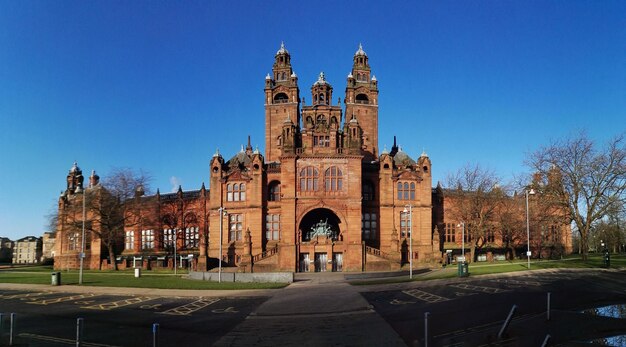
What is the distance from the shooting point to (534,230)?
6675 centimetres

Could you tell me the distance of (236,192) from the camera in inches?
2493

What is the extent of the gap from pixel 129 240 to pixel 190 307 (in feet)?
200

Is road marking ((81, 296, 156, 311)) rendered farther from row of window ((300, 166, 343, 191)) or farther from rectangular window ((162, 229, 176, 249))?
rectangular window ((162, 229, 176, 249))

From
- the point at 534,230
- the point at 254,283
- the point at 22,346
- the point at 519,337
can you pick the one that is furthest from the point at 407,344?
the point at 534,230

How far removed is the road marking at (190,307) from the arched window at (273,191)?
33.7m

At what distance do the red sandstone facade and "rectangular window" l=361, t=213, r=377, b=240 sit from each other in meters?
0.13

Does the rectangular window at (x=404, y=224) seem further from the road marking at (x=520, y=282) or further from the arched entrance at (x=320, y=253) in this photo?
the road marking at (x=520, y=282)

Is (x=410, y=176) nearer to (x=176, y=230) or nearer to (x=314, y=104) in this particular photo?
(x=314, y=104)

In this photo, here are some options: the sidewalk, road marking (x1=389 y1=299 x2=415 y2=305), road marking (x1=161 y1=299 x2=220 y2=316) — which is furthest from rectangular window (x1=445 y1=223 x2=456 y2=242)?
road marking (x1=161 y1=299 x2=220 y2=316)

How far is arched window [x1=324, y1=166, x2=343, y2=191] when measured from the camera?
5641 cm

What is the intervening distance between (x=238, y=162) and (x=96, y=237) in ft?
92.6

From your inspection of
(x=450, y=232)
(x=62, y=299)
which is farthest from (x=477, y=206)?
(x=62, y=299)

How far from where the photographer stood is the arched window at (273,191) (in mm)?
63406

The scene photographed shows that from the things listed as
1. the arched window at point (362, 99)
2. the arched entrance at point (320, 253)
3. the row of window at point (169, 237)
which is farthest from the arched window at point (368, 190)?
the row of window at point (169, 237)
